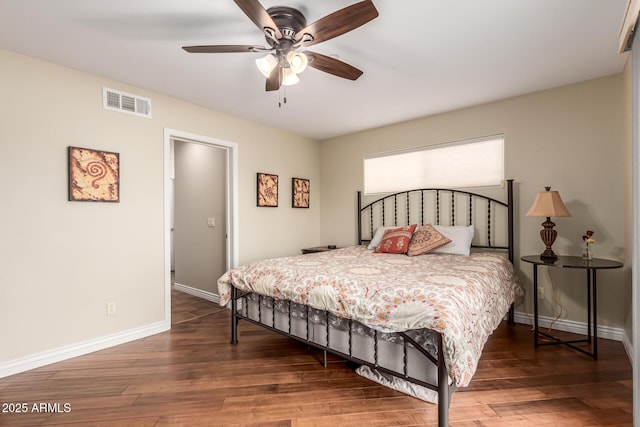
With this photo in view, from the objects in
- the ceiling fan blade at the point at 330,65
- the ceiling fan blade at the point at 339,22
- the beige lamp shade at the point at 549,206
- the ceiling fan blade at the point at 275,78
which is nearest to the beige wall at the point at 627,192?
the beige lamp shade at the point at 549,206

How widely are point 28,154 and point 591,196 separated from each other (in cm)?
494

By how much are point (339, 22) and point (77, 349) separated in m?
3.26

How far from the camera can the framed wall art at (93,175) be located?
8.68ft

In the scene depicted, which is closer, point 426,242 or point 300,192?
point 426,242

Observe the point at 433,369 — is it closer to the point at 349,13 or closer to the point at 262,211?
the point at 349,13

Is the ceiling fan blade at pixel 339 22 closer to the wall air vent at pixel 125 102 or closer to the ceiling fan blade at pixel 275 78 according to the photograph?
the ceiling fan blade at pixel 275 78

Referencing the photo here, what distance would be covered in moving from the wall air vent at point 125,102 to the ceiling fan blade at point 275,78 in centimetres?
159

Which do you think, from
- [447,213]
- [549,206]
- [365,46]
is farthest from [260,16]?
[447,213]

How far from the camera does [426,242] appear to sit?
11.0ft

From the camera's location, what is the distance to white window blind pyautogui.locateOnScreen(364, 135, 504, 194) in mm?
3562

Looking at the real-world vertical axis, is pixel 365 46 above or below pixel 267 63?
above

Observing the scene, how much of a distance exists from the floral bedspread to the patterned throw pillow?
272mm

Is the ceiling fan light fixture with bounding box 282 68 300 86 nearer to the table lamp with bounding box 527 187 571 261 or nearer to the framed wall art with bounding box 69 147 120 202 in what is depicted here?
the framed wall art with bounding box 69 147 120 202

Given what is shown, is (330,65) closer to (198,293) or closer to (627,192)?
(627,192)
